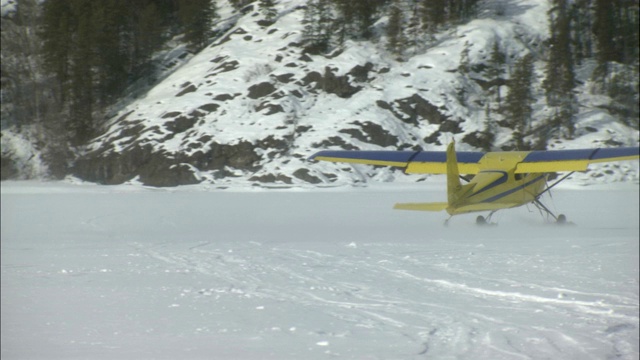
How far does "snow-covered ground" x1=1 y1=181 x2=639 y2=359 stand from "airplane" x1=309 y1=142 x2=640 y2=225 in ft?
1.51

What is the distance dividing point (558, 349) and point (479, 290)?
6.46 ft

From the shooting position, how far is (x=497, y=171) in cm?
1307

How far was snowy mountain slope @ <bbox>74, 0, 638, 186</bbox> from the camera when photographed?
2434 cm

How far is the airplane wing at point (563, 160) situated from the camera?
12.7 m

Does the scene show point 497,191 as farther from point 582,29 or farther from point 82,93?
point 82,93

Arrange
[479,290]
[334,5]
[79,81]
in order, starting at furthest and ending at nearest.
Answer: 1. [334,5]
2. [79,81]
3. [479,290]

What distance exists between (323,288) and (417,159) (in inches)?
320

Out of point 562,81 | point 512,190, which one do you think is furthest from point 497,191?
point 562,81

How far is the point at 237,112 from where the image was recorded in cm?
3297

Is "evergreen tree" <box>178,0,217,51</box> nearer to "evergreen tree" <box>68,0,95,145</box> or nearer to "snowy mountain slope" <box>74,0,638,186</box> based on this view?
"snowy mountain slope" <box>74,0,638,186</box>

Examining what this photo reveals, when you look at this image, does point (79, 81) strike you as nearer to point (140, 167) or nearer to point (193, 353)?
point (140, 167)

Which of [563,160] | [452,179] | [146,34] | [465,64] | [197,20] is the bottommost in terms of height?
[452,179]

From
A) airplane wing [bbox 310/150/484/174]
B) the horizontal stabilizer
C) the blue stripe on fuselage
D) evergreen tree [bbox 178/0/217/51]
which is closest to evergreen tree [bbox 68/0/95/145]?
evergreen tree [bbox 178/0/217/51]

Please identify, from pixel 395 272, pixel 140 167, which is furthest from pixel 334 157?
pixel 140 167
